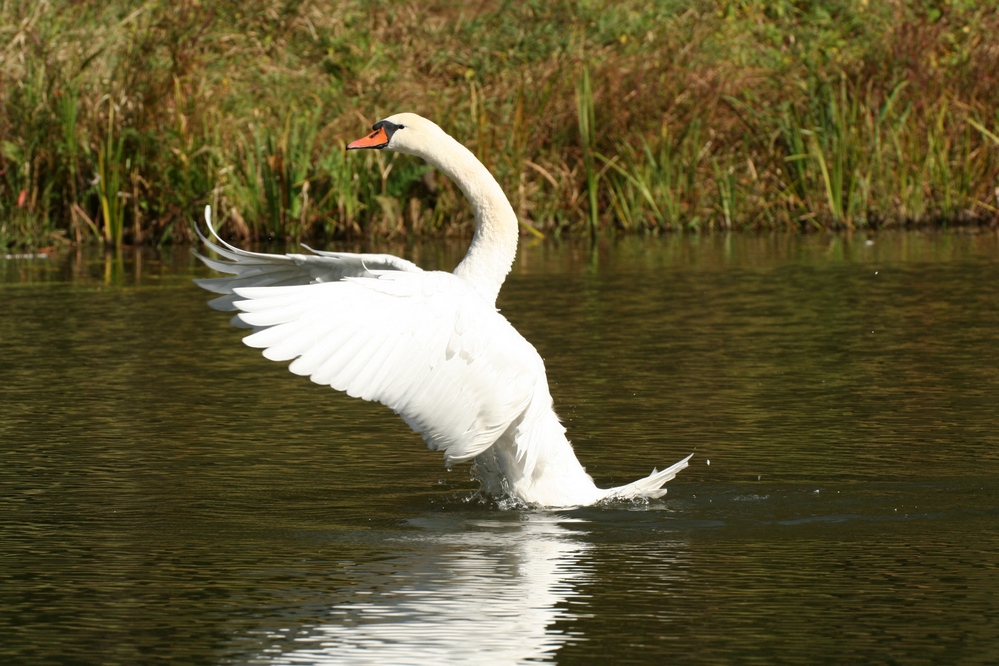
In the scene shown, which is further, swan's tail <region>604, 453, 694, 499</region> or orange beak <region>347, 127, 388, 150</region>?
orange beak <region>347, 127, 388, 150</region>

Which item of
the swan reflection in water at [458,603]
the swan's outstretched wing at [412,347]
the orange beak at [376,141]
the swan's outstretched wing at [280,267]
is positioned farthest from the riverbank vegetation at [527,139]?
the swan reflection in water at [458,603]

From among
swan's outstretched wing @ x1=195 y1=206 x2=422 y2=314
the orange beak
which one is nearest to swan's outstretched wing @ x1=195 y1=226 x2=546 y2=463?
swan's outstretched wing @ x1=195 y1=206 x2=422 y2=314

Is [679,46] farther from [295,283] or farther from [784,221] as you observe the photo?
[295,283]

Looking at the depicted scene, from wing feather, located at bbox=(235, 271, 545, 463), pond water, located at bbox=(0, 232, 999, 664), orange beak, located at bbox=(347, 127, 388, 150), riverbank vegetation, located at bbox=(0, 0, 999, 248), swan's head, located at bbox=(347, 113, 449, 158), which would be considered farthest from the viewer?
riverbank vegetation, located at bbox=(0, 0, 999, 248)

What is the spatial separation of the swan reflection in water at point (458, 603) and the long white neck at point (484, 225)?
87cm

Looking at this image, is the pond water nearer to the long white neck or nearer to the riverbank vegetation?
the long white neck

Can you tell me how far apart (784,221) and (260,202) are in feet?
17.4

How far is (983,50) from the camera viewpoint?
18281mm

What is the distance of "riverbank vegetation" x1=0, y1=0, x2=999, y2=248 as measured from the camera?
1712 cm

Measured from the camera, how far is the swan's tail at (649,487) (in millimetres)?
5812

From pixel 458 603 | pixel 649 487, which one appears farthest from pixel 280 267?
pixel 458 603

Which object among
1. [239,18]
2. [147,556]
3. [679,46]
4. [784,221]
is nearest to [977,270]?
[784,221]

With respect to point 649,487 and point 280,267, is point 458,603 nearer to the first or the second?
point 649,487

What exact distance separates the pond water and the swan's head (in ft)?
3.88
